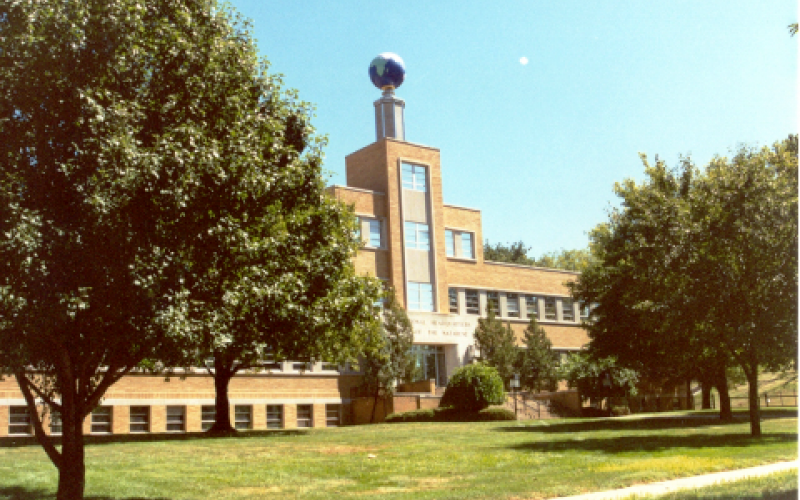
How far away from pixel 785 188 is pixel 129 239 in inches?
705

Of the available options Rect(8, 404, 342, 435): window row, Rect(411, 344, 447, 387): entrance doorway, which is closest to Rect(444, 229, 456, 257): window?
Rect(411, 344, 447, 387): entrance doorway

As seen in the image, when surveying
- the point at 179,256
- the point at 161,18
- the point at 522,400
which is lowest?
the point at 522,400

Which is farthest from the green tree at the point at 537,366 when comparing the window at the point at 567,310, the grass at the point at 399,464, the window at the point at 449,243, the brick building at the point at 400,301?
the grass at the point at 399,464

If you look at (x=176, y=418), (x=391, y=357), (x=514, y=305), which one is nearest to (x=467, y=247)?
(x=514, y=305)

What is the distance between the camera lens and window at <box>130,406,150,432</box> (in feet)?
129

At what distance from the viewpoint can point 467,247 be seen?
5297cm

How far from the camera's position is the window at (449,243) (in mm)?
51562

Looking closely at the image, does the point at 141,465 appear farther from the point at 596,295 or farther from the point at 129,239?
the point at 596,295

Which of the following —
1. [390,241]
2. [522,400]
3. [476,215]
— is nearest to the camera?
[522,400]

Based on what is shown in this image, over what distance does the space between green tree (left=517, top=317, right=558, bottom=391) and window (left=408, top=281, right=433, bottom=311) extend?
6.04 meters

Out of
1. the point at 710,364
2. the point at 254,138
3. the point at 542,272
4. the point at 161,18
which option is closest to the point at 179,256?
the point at 254,138

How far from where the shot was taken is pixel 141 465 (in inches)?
709

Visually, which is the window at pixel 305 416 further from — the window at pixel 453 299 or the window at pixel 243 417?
the window at pixel 453 299

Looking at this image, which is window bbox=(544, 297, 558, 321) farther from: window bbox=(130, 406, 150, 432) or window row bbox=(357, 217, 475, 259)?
window bbox=(130, 406, 150, 432)
